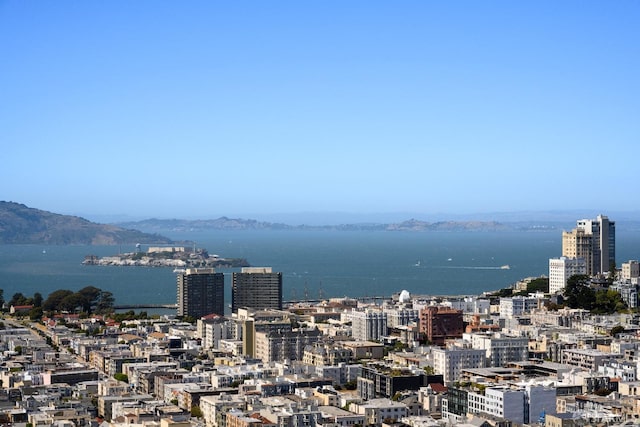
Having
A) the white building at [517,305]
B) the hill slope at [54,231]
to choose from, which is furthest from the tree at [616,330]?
the hill slope at [54,231]

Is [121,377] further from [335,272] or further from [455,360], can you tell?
[335,272]

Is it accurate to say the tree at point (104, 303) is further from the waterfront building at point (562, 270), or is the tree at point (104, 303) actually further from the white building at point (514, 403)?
the white building at point (514, 403)

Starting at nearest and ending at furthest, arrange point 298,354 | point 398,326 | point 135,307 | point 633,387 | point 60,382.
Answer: point 633,387, point 60,382, point 298,354, point 398,326, point 135,307

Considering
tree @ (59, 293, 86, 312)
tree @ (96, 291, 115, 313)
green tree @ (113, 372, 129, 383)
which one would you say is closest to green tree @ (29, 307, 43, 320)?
tree @ (59, 293, 86, 312)

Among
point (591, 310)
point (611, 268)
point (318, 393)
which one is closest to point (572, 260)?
point (611, 268)

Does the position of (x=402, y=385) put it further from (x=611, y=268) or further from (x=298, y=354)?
(x=611, y=268)
